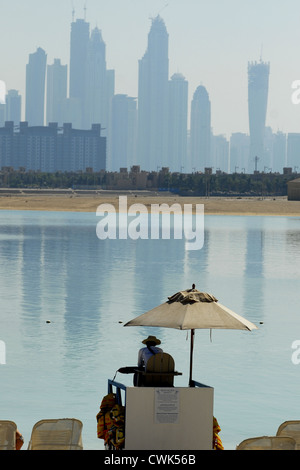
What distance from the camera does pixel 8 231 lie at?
67938mm

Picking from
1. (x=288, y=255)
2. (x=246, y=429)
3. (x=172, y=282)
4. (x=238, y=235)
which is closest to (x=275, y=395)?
(x=246, y=429)

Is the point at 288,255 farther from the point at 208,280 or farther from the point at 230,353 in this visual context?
the point at 230,353

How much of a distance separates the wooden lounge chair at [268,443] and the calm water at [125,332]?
224 inches

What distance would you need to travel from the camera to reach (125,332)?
23.2m

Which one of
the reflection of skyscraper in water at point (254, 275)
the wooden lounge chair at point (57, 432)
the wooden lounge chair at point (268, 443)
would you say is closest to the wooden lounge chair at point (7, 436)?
the wooden lounge chair at point (57, 432)

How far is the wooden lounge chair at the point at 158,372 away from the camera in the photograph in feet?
28.9

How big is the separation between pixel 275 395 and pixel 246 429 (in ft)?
7.97

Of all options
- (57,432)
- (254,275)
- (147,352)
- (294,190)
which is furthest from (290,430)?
(294,190)

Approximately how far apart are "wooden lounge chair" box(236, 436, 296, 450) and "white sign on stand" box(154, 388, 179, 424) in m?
1.09

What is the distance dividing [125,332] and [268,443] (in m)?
16.0

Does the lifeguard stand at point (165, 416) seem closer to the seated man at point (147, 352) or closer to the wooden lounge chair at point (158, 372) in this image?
the wooden lounge chair at point (158, 372)

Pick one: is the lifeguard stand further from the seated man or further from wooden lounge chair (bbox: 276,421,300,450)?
the seated man

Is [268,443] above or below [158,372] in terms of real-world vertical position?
below

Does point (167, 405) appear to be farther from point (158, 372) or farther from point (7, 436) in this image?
point (7, 436)
